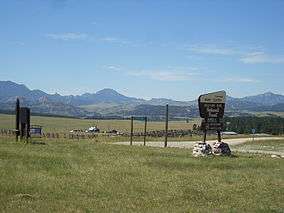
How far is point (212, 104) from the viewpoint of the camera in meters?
32.6

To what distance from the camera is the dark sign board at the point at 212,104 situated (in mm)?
32406

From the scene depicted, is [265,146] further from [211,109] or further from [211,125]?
[211,109]

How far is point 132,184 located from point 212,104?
1667 cm

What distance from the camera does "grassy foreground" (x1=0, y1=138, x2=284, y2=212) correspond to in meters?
13.4

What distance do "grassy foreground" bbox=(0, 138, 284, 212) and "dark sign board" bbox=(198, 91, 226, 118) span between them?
8.08 m

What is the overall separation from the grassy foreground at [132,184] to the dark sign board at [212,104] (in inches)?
318

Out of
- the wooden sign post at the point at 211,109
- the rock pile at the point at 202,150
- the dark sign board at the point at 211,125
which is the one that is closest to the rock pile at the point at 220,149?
the rock pile at the point at 202,150

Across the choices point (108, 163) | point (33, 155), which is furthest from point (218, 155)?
point (33, 155)

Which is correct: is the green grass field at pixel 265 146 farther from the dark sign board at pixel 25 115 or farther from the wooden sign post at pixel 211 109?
the dark sign board at pixel 25 115

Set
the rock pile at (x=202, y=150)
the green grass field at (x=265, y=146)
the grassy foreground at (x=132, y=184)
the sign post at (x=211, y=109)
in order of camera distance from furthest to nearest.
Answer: the green grass field at (x=265, y=146), the sign post at (x=211, y=109), the rock pile at (x=202, y=150), the grassy foreground at (x=132, y=184)

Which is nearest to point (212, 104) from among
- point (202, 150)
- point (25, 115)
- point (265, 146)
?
point (202, 150)

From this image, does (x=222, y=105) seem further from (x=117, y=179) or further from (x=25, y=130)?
(x=117, y=179)

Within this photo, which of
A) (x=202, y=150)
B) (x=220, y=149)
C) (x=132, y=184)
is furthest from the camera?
(x=220, y=149)

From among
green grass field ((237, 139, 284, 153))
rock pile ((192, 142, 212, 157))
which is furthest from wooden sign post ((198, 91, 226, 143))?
green grass field ((237, 139, 284, 153))
